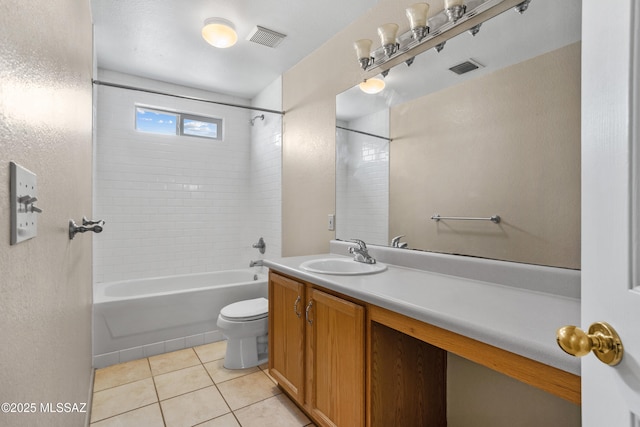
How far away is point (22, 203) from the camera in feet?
1.84

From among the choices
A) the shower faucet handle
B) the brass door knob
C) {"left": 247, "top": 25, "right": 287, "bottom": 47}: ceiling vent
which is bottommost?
the shower faucet handle

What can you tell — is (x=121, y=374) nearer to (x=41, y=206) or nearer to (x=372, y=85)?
(x=41, y=206)

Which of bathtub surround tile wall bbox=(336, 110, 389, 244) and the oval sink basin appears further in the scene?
bathtub surround tile wall bbox=(336, 110, 389, 244)

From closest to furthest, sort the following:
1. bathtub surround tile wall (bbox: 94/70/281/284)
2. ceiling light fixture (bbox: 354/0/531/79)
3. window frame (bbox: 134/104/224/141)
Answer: ceiling light fixture (bbox: 354/0/531/79) < bathtub surround tile wall (bbox: 94/70/281/284) < window frame (bbox: 134/104/224/141)

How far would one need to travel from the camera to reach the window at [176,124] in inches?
131

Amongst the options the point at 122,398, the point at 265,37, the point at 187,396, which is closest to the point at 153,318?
the point at 122,398

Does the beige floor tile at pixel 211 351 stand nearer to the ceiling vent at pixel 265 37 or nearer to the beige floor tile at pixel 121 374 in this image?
the beige floor tile at pixel 121 374

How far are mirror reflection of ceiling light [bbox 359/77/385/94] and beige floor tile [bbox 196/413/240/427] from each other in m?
2.14

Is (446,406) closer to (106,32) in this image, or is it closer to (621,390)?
(621,390)

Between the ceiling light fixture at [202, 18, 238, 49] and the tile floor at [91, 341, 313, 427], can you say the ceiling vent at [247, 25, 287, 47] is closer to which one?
the ceiling light fixture at [202, 18, 238, 49]

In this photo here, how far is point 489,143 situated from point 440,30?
66 cm

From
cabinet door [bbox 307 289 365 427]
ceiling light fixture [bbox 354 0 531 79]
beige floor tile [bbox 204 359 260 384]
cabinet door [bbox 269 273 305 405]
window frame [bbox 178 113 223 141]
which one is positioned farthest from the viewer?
window frame [bbox 178 113 223 141]

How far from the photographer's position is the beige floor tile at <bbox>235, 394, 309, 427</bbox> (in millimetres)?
1690

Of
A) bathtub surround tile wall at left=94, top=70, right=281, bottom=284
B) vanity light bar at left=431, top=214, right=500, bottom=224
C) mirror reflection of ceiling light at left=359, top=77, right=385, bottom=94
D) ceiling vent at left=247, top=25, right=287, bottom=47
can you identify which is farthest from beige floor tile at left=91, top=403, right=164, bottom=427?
ceiling vent at left=247, top=25, right=287, bottom=47
